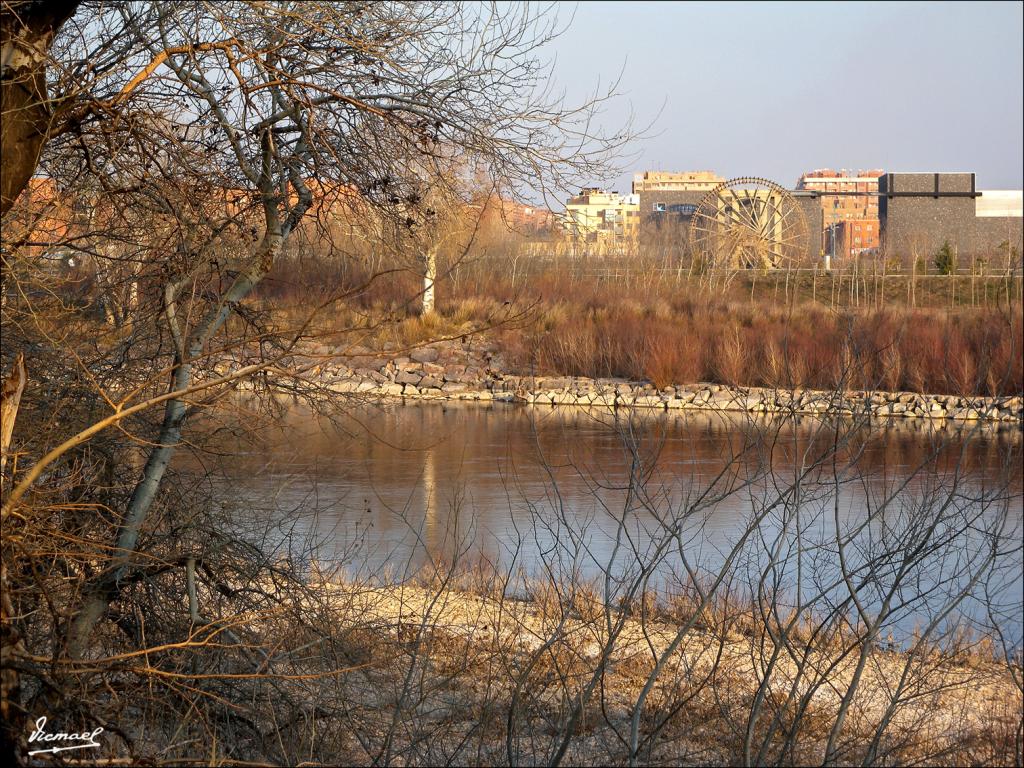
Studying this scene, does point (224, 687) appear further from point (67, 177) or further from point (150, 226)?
point (67, 177)

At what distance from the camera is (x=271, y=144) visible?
4.98 metres

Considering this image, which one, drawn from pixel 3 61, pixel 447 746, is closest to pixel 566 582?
pixel 447 746

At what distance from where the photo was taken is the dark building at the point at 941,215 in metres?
46.5

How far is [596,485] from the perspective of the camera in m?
5.71

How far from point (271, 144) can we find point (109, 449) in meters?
1.62

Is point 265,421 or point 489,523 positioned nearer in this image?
point 265,421

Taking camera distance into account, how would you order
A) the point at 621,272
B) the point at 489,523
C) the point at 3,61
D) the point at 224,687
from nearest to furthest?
the point at 3,61, the point at 224,687, the point at 489,523, the point at 621,272

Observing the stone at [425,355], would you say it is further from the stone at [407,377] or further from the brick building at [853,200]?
the brick building at [853,200]

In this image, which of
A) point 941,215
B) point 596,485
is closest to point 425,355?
point 596,485
